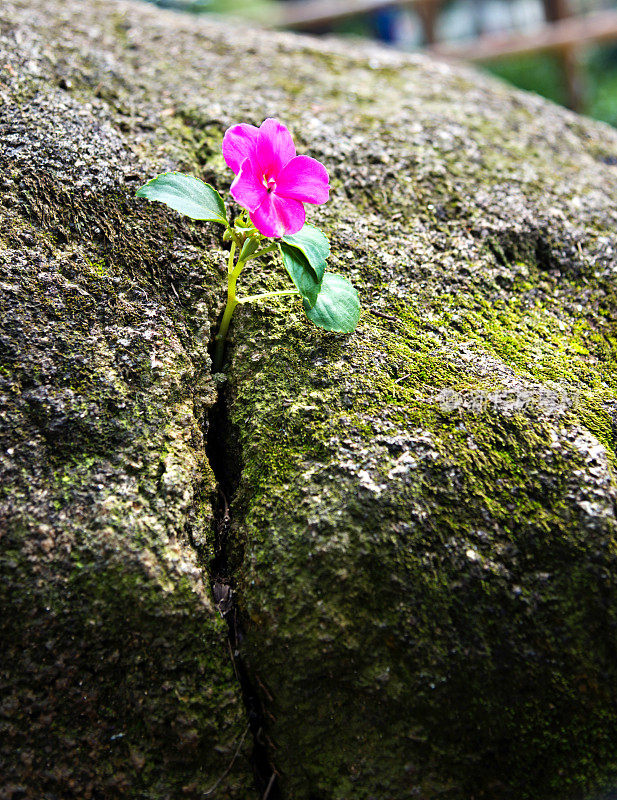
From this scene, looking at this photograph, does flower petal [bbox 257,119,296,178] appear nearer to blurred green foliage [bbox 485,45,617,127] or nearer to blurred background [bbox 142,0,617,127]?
blurred background [bbox 142,0,617,127]

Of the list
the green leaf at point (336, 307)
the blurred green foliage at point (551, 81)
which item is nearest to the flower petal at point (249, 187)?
the green leaf at point (336, 307)

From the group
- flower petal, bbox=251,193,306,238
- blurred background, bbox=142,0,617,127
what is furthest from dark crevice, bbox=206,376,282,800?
blurred background, bbox=142,0,617,127

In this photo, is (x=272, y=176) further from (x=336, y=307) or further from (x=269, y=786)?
(x=269, y=786)

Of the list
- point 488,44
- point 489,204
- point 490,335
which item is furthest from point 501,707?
point 488,44

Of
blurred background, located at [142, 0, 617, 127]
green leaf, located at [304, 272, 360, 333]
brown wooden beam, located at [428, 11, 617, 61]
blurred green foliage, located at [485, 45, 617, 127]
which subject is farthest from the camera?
blurred green foliage, located at [485, 45, 617, 127]

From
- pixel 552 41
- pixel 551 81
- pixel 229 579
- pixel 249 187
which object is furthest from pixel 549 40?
pixel 229 579

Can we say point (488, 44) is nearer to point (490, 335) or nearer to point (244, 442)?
point (490, 335)

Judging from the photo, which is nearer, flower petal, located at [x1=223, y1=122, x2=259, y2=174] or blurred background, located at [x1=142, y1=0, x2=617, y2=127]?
flower petal, located at [x1=223, y1=122, x2=259, y2=174]

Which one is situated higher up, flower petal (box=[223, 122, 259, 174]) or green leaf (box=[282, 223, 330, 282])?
flower petal (box=[223, 122, 259, 174])
